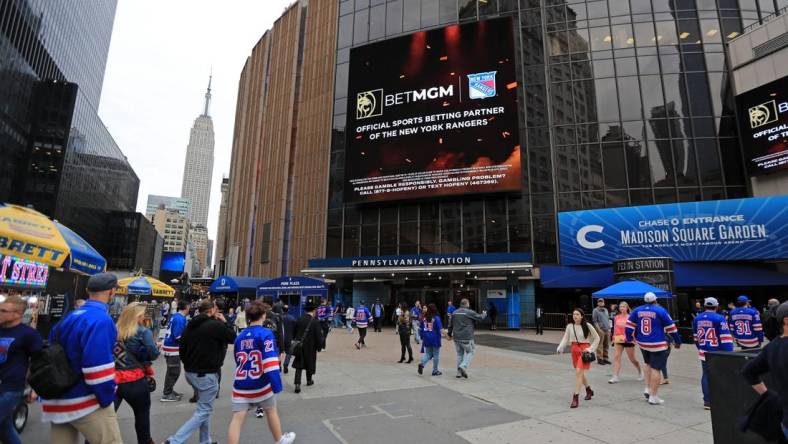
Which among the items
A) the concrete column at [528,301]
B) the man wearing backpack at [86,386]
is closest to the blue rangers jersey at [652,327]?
the man wearing backpack at [86,386]

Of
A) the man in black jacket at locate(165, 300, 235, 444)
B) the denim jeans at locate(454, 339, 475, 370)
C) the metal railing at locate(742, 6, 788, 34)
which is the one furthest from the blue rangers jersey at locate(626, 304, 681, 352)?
the metal railing at locate(742, 6, 788, 34)

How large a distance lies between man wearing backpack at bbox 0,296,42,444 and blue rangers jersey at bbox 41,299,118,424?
0.96 metres

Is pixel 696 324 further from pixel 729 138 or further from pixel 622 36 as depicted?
pixel 622 36

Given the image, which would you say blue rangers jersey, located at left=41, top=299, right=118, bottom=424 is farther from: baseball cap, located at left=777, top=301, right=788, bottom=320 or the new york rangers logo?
the new york rangers logo

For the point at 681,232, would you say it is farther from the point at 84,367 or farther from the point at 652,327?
the point at 84,367

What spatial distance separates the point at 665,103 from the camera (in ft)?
90.5

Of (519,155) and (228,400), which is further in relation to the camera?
(519,155)

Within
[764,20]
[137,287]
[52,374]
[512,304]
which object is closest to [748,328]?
[52,374]

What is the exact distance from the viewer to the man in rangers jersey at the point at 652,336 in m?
7.61

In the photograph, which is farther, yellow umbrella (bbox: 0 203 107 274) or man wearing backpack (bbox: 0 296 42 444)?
yellow umbrella (bbox: 0 203 107 274)

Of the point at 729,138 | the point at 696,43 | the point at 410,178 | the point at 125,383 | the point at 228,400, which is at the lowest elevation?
the point at 228,400

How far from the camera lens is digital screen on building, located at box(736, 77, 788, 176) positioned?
24.0 meters

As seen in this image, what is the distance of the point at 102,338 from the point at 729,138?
3364 cm

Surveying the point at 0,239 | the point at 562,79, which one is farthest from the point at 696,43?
the point at 0,239
